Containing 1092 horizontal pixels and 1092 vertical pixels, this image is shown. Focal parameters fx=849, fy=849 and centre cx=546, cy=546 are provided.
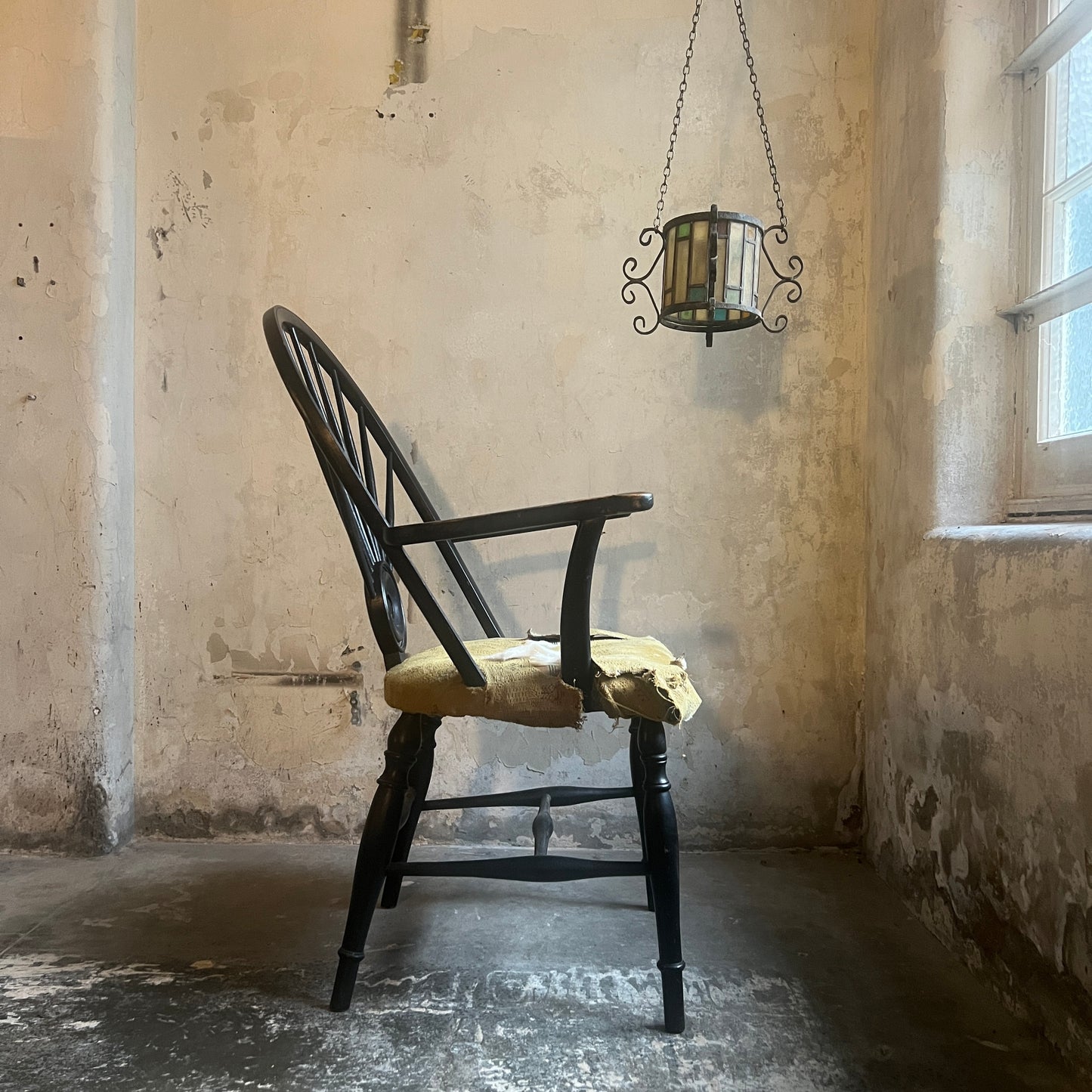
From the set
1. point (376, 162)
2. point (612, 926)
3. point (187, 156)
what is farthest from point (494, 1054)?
point (187, 156)

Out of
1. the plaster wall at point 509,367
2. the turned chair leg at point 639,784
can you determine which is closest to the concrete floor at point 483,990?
the turned chair leg at point 639,784

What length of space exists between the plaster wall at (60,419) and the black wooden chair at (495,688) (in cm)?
91

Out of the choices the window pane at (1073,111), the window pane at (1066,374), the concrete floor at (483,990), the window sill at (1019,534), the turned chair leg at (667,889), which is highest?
the window pane at (1073,111)

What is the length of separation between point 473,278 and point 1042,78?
4.27 ft

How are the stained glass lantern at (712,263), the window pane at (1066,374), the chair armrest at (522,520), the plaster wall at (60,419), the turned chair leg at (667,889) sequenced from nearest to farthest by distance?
the chair armrest at (522,520)
the turned chair leg at (667,889)
the window pane at (1066,374)
the stained glass lantern at (712,263)
the plaster wall at (60,419)

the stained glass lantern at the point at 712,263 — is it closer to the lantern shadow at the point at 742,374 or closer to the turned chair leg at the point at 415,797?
the lantern shadow at the point at 742,374

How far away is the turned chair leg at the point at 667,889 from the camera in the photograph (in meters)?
1.31

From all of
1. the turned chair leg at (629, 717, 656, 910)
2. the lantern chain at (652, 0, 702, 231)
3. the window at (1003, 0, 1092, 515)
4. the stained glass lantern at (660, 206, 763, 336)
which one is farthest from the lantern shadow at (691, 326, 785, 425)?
the turned chair leg at (629, 717, 656, 910)

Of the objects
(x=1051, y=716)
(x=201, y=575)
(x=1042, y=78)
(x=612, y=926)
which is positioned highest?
(x=1042, y=78)

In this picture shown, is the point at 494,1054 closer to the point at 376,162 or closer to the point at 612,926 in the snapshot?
the point at 612,926

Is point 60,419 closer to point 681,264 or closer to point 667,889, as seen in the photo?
point 681,264

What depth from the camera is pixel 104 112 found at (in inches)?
82.0

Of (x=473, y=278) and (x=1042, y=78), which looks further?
(x=473, y=278)

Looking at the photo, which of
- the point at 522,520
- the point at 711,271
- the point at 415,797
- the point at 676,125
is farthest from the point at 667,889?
the point at 676,125
